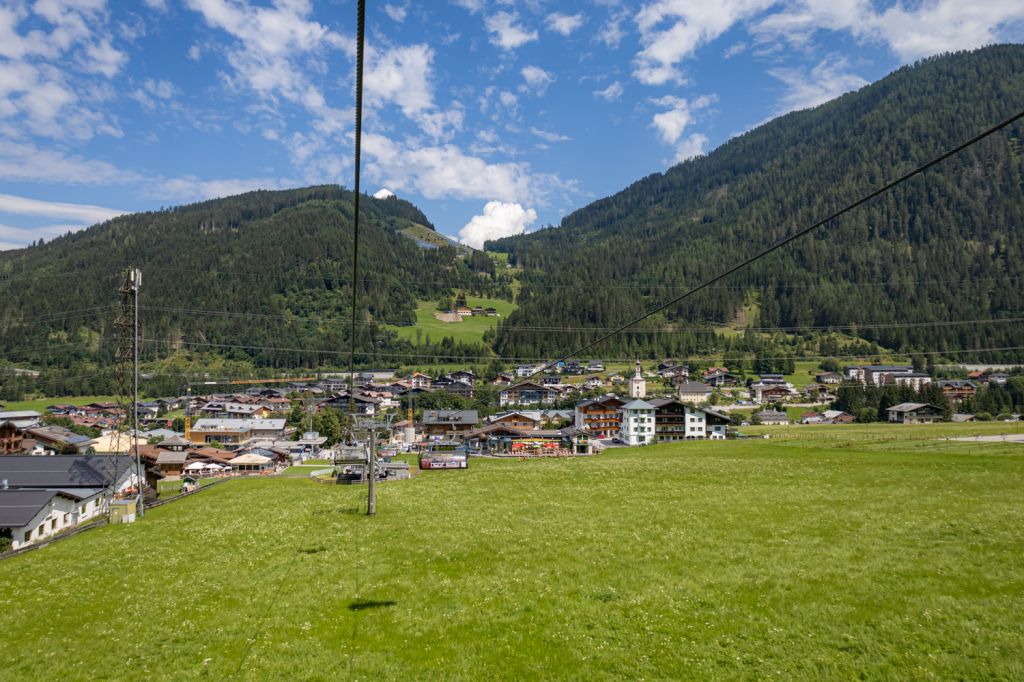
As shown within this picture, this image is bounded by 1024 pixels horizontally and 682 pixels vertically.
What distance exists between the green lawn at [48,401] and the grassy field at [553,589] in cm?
14036

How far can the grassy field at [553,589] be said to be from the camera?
14.1m

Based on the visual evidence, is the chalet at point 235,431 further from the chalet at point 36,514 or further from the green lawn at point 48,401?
the chalet at point 36,514

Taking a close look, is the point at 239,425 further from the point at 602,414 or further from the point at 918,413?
the point at 918,413

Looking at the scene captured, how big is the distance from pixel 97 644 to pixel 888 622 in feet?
70.5

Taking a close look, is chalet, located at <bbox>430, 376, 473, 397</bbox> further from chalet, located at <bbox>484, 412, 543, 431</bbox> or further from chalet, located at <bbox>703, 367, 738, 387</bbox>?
chalet, located at <bbox>703, 367, 738, 387</bbox>

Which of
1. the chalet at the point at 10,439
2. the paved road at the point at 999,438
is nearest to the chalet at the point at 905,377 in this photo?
the paved road at the point at 999,438

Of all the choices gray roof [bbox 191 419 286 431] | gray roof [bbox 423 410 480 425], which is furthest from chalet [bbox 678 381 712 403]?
gray roof [bbox 191 419 286 431]

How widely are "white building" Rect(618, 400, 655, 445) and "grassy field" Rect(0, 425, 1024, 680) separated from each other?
53.1m

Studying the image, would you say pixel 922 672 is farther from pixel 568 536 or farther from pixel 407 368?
pixel 407 368

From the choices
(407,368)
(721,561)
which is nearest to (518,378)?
(407,368)

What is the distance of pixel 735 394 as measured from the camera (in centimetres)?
14325

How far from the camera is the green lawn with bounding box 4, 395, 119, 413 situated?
138 m

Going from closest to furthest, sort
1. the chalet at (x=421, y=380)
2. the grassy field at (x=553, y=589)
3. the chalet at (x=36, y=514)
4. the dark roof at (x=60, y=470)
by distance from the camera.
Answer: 1. the grassy field at (x=553, y=589)
2. the chalet at (x=36, y=514)
3. the dark roof at (x=60, y=470)
4. the chalet at (x=421, y=380)

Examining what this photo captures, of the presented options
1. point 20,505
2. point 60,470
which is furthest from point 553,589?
point 60,470
